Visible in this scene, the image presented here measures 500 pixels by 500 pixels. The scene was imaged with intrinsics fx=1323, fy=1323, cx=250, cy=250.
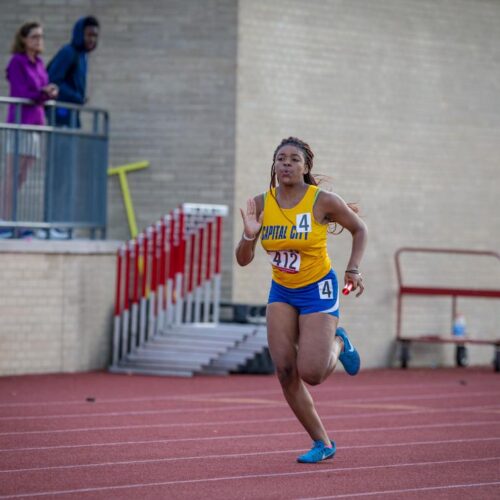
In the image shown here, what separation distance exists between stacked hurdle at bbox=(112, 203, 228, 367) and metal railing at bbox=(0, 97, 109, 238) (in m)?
0.79

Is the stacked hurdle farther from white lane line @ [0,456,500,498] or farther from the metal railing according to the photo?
white lane line @ [0,456,500,498]

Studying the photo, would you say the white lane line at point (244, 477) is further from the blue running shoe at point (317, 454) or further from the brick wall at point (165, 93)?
the brick wall at point (165, 93)

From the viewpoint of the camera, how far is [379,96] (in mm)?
19719

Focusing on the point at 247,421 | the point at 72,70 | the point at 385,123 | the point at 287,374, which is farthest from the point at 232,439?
the point at 385,123

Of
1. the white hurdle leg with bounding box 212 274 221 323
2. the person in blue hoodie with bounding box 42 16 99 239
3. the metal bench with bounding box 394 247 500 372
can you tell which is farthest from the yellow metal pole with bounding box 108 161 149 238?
the metal bench with bounding box 394 247 500 372

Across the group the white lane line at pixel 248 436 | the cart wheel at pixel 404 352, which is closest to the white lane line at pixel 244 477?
the white lane line at pixel 248 436

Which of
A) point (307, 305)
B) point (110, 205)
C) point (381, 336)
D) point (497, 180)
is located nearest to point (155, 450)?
point (307, 305)

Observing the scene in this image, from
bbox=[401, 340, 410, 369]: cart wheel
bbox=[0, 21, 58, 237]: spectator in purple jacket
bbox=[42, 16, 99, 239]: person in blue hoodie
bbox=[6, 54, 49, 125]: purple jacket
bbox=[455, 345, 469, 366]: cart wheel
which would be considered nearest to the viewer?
bbox=[0, 21, 58, 237]: spectator in purple jacket

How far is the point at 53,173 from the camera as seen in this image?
16.5 metres

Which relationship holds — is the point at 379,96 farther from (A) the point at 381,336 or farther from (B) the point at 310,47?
(A) the point at 381,336

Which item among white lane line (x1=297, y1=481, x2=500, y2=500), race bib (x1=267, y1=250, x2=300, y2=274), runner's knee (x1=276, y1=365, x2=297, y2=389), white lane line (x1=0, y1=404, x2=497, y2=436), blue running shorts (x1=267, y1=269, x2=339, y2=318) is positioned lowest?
white lane line (x1=0, y1=404, x2=497, y2=436)

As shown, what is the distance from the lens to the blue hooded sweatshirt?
16.9 m

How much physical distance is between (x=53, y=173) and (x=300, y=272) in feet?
25.9

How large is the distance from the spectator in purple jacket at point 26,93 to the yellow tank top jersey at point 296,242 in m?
7.28
